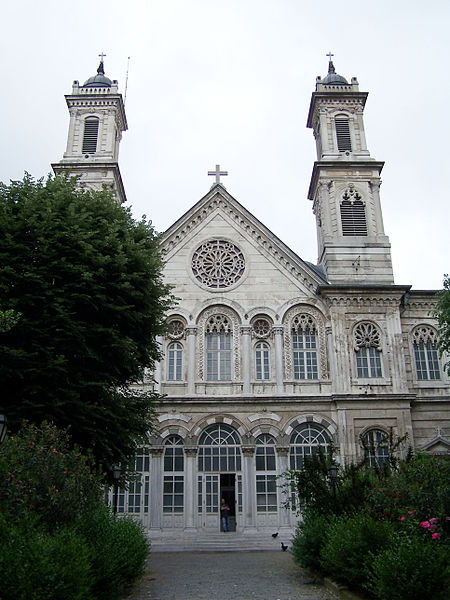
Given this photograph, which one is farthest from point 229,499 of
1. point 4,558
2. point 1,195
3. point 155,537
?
point 4,558

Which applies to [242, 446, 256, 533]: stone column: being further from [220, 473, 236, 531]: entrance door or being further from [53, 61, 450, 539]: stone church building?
[220, 473, 236, 531]: entrance door

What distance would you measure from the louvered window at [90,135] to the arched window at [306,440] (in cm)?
2091

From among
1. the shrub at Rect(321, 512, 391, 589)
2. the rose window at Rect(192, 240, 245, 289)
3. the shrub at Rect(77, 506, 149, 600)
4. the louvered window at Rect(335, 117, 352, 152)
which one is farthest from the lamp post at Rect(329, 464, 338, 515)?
the louvered window at Rect(335, 117, 352, 152)

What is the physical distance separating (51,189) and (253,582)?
13795 millimetres

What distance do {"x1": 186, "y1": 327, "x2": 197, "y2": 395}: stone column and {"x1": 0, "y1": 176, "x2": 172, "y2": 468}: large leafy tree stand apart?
862 cm

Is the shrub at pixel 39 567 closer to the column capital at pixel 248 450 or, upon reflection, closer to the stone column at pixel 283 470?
the column capital at pixel 248 450

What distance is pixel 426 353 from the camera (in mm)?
31219

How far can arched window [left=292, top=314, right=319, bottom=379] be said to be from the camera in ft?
98.7

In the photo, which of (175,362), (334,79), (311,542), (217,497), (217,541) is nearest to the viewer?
(311,542)

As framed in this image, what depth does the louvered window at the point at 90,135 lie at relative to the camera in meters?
36.4

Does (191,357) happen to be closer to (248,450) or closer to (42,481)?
(248,450)

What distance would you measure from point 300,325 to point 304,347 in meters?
1.20

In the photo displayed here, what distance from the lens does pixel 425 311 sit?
31.9 meters

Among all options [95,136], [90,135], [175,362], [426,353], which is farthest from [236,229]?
[426,353]
